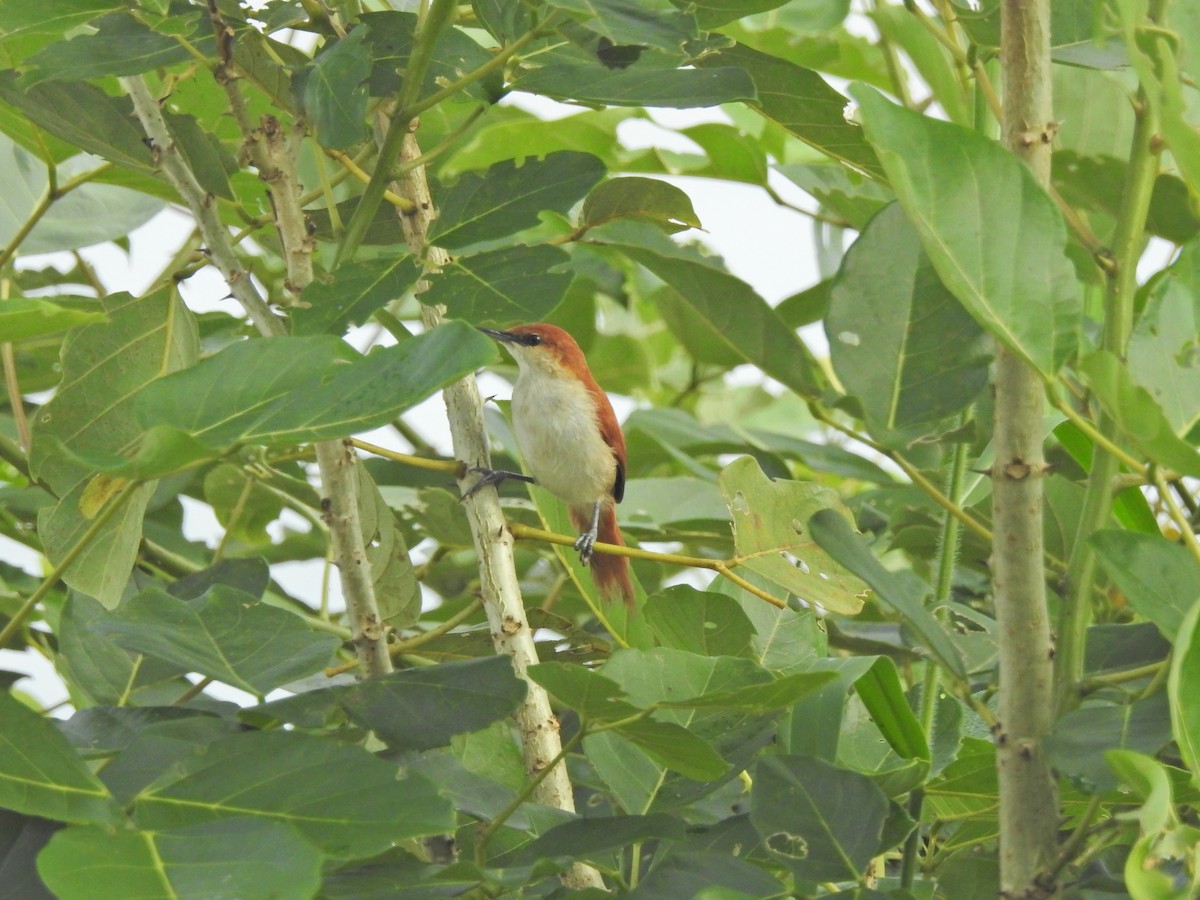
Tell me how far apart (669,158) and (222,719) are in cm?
200

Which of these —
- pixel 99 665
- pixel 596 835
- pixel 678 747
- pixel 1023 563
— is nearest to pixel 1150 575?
pixel 1023 563

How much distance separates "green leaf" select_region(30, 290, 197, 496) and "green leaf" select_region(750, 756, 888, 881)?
872mm

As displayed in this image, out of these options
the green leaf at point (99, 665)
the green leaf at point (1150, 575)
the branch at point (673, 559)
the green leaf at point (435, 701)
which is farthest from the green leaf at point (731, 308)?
the green leaf at point (99, 665)

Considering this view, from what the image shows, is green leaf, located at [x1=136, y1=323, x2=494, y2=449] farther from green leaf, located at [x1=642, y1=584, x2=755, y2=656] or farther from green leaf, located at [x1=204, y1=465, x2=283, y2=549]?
green leaf, located at [x1=204, y1=465, x2=283, y2=549]

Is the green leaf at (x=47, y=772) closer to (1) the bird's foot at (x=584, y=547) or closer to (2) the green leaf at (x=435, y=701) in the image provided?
(2) the green leaf at (x=435, y=701)

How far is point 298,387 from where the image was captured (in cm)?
107

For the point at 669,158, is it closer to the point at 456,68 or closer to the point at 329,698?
the point at 456,68

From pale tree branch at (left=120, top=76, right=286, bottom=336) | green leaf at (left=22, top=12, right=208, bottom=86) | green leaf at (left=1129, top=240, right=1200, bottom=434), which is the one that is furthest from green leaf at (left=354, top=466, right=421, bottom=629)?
green leaf at (left=1129, top=240, right=1200, bottom=434)


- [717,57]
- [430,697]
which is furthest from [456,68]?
[430,697]

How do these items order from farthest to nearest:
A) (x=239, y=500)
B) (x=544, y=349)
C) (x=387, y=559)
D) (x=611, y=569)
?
(x=544, y=349) → (x=239, y=500) → (x=611, y=569) → (x=387, y=559)

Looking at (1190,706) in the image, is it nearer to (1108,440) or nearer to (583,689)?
(1108,440)

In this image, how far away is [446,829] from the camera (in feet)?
3.18

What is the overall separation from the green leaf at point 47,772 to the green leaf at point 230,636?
0.47ft

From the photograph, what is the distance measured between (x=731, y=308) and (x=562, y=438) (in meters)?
1.13
